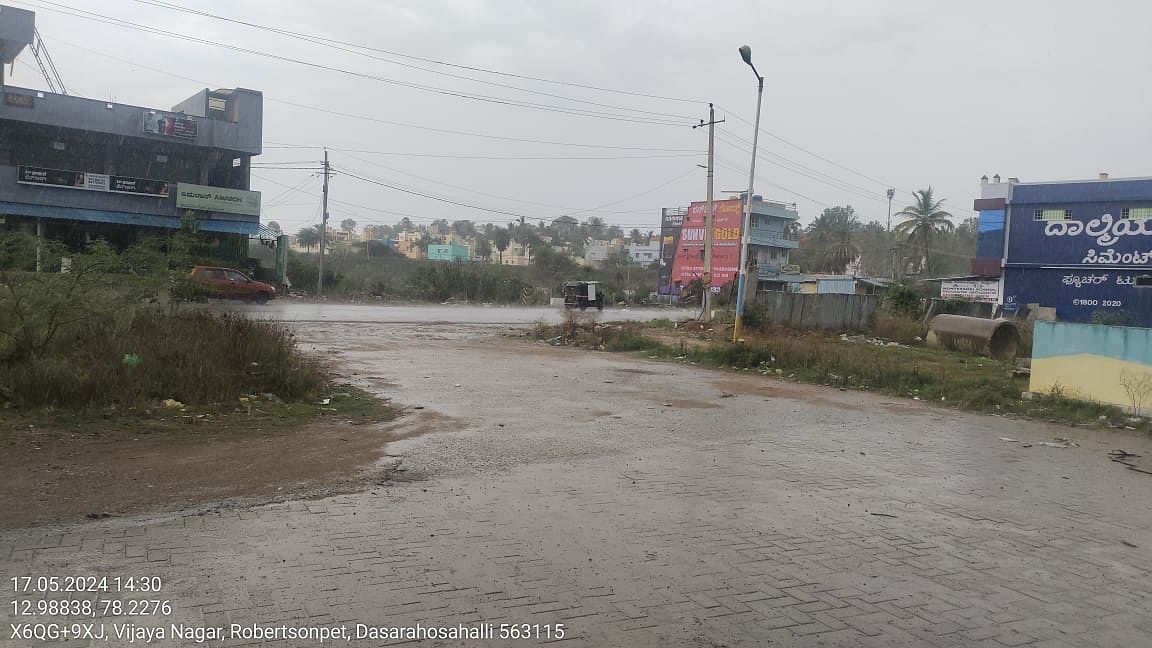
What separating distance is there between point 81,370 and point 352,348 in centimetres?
988

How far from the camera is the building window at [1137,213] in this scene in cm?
3456

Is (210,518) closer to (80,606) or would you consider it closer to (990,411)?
(80,606)

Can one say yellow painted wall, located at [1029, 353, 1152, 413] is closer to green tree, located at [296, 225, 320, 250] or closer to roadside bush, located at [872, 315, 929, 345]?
roadside bush, located at [872, 315, 929, 345]

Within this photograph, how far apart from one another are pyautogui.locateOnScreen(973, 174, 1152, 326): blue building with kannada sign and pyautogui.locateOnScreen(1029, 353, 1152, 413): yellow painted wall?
22.3 metres

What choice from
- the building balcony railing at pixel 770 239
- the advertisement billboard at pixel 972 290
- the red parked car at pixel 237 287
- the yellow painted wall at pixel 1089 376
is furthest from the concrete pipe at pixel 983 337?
the building balcony railing at pixel 770 239

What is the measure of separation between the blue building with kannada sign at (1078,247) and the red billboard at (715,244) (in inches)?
1139

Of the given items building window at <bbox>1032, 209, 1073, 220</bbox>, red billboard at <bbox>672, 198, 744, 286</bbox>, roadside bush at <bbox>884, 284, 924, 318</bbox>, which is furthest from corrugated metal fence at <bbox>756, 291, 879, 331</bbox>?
red billboard at <bbox>672, 198, 744, 286</bbox>

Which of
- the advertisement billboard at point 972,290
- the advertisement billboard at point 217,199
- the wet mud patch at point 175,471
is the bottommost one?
the wet mud patch at point 175,471

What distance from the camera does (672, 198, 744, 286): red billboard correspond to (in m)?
69.2

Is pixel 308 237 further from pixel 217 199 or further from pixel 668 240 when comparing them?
pixel 217 199

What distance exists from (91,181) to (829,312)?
35.6 meters

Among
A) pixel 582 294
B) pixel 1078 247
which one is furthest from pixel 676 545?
pixel 582 294

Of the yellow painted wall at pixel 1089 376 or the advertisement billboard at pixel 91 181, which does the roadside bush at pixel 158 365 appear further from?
the advertisement billboard at pixel 91 181

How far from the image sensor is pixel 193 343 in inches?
411
